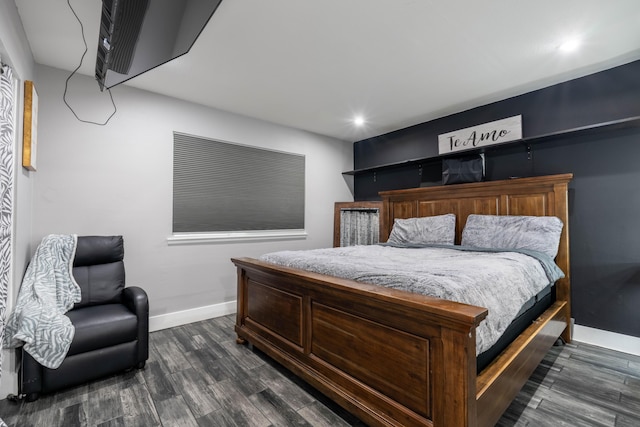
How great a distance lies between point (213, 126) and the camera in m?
3.70

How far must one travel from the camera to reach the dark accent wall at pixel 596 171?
2.67 meters

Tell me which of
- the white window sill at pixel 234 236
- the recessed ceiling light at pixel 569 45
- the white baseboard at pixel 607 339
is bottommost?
the white baseboard at pixel 607 339

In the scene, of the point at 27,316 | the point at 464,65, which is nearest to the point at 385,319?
the point at 27,316

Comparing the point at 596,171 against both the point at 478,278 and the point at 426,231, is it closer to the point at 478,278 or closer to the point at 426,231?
the point at 426,231

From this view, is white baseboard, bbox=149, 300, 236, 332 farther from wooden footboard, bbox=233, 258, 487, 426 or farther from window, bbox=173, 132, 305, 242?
wooden footboard, bbox=233, 258, 487, 426

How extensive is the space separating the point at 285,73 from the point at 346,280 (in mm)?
2053

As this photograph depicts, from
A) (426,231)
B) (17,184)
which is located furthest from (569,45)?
(17,184)

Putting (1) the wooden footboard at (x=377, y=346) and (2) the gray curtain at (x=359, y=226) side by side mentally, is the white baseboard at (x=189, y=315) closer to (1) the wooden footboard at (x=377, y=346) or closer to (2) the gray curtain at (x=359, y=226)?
(1) the wooden footboard at (x=377, y=346)

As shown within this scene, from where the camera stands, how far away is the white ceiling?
6.52 ft

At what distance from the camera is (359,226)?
15.7 ft

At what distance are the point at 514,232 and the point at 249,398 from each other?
2.79 m

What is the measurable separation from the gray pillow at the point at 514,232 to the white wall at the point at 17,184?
3.88 meters

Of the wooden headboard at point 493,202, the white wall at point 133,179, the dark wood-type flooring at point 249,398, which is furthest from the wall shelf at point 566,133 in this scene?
the white wall at point 133,179

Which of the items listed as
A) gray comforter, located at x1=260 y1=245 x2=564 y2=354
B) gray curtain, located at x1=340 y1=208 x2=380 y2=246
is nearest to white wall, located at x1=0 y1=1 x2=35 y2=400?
gray comforter, located at x1=260 y1=245 x2=564 y2=354
